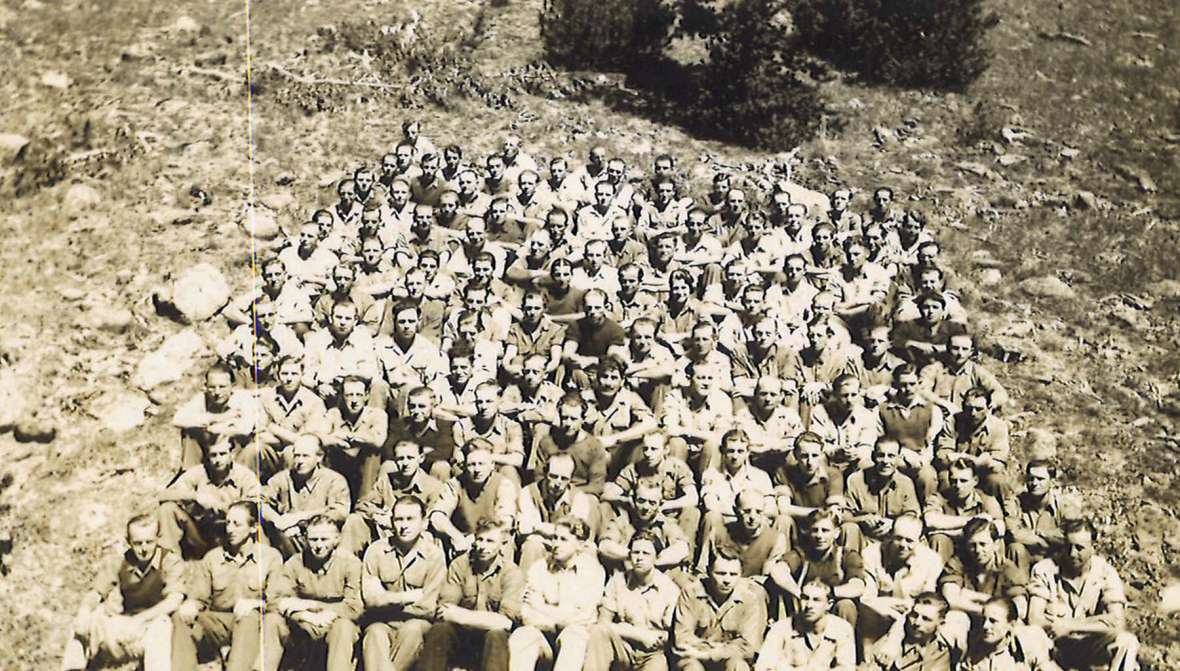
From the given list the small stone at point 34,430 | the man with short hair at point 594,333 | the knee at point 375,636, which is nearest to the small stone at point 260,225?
the small stone at point 34,430

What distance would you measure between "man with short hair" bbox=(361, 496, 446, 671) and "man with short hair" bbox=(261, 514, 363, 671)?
12 cm

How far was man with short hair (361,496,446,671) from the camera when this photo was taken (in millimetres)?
6094

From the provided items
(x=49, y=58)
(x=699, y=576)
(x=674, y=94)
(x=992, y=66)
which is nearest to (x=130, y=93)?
(x=49, y=58)

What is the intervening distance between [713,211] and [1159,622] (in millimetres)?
5363

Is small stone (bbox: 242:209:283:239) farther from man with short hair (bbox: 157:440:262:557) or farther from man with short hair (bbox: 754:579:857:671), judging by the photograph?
man with short hair (bbox: 754:579:857:671)

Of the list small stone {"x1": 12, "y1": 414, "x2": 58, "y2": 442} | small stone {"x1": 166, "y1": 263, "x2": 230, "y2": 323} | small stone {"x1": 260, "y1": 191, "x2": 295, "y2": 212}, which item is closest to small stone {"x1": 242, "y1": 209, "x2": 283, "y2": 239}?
small stone {"x1": 260, "y1": 191, "x2": 295, "y2": 212}

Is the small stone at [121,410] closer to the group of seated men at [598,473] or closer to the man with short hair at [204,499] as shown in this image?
the group of seated men at [598,473]

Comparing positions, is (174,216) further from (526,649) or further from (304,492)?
(526,649)

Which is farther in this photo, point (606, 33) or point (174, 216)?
point (606, 33)

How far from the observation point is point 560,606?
6.31 meters

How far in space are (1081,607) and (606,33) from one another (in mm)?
10358

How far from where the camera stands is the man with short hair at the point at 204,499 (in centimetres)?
668

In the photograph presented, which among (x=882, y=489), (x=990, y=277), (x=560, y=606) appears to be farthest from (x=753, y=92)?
(x=560, y=606)

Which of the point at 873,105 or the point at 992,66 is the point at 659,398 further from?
the point at 992,66
